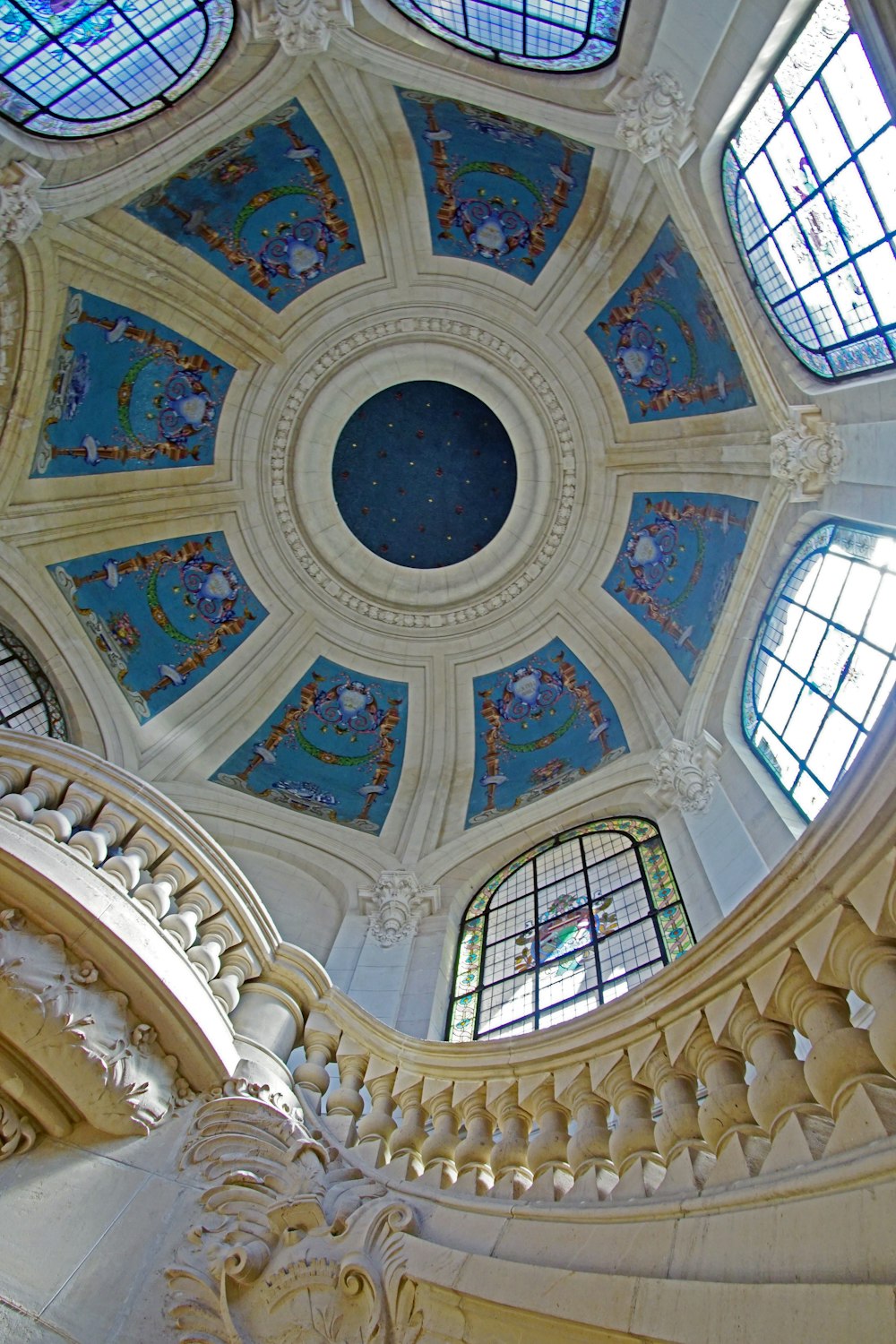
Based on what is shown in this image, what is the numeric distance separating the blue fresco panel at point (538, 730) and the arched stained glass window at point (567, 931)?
177 centimetres

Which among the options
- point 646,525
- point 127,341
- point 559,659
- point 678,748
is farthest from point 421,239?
point 678,748

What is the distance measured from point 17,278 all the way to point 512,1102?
1422cm

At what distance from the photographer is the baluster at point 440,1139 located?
5113mm

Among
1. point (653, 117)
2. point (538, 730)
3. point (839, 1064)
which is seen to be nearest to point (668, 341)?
point (653, 117)

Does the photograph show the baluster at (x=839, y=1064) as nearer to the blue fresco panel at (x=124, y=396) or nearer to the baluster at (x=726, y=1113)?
the baluster at (x=726, y=1113)

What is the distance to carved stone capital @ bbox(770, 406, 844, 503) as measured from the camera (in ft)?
35.4

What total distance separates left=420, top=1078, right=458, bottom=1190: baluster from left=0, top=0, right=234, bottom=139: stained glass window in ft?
42.0

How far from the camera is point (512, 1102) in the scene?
16.4 feet

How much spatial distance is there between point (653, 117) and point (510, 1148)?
10.9 meters

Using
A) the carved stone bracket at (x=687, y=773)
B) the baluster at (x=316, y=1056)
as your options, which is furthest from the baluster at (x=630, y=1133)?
the carved stone bracket at (x=687, y=773)

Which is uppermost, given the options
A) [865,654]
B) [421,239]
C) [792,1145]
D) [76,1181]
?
[421,239]

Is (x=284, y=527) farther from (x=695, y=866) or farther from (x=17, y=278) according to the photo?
(x=695, y=866)

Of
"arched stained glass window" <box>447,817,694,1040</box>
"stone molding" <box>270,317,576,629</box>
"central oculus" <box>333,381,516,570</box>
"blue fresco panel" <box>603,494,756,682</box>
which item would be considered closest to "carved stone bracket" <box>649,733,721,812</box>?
"arched stained glass window" <box>447,817,694,1040</box>

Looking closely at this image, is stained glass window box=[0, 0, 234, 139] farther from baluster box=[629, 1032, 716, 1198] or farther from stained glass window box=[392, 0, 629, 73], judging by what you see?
baluster box=[629, 1032, 716, 1198]
